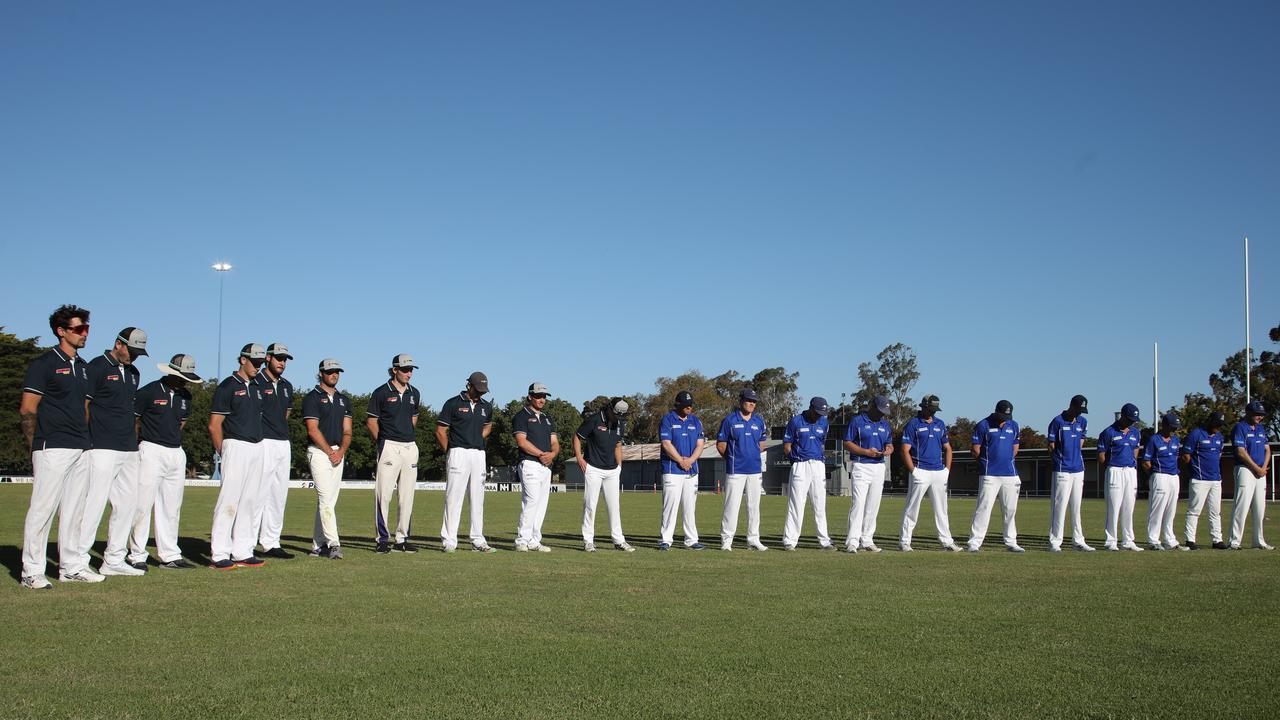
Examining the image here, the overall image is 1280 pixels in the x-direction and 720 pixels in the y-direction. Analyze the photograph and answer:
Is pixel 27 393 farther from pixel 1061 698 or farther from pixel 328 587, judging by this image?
→ pixel 1061 698

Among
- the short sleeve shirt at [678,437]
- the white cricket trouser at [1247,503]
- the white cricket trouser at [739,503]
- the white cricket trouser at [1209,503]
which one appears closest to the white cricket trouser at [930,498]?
the white cricket trouser at [739,503]

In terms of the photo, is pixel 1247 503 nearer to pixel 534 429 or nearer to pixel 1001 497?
pixel 1001 497

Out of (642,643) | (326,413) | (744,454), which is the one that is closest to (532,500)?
(326,413)

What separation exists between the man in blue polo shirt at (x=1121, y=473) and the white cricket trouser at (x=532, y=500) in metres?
8.57

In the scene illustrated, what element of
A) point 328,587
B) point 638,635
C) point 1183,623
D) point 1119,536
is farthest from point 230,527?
point 1119,536

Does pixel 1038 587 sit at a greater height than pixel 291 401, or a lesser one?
lesser

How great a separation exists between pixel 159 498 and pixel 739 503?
7750 mm

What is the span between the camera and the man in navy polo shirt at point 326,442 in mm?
12789

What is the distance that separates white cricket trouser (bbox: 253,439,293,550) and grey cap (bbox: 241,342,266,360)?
0.99 m

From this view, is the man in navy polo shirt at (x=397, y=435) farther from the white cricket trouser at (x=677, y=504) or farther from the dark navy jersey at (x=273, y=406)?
the white cricket trouser at (x=677, y=504)

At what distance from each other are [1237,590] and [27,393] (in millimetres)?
11474

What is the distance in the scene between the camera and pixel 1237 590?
978 centimetres

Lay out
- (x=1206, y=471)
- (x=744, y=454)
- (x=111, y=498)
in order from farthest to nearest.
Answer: (x=1206, y=471) < (x=744, y=454) < (x=111, y=498)

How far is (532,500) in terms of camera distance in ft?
46.7
